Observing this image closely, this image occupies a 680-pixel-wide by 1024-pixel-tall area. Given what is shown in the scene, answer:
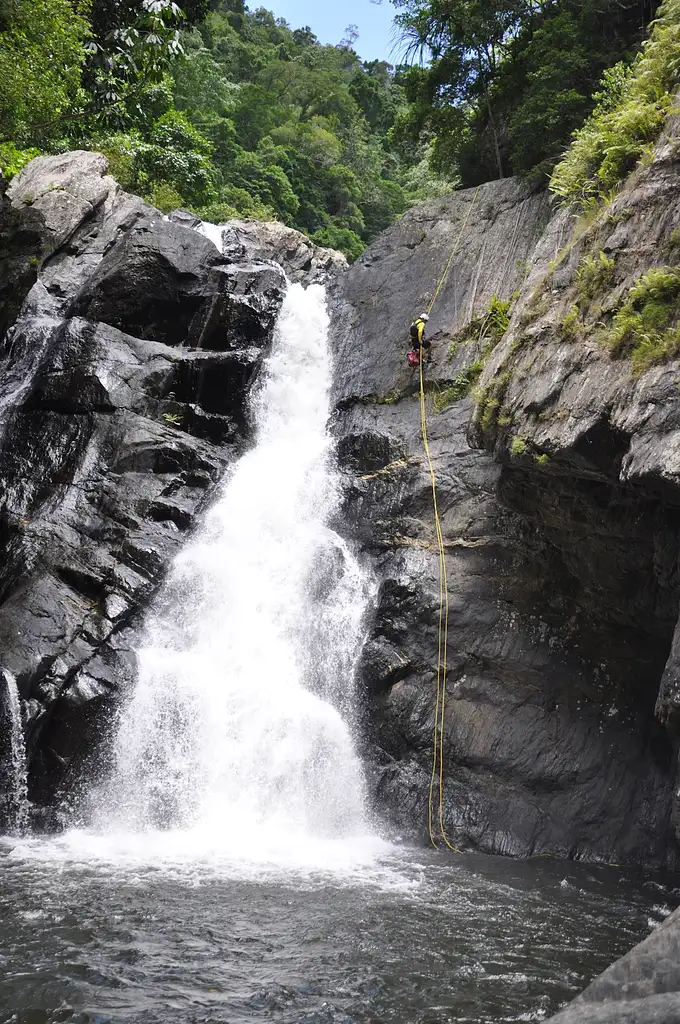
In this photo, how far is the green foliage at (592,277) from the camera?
9.52m

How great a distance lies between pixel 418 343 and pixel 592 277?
6028mm

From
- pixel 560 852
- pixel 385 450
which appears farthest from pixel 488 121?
pixel 560 852

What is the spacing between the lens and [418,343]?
51.1ft

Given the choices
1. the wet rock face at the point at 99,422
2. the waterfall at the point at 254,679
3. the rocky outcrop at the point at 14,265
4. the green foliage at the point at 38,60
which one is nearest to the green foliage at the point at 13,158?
the wet rock face at the point at 99,422

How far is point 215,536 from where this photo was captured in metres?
13.9

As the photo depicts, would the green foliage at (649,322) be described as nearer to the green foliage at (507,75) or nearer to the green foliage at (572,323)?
the green foliage at (572,323)

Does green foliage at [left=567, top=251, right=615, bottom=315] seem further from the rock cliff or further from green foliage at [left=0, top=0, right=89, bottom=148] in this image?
green foliage at [left=0, top=0, right=89, bottom=148]

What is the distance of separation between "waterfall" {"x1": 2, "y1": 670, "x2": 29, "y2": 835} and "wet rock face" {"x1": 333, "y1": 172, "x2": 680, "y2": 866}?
4815mm

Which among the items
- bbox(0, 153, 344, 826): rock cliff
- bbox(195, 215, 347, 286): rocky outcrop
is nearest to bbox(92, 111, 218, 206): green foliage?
bbox(195, 215, 347, 286): rocky outcrop

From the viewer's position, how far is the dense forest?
11.7 m

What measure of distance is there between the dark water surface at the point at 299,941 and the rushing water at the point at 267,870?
2 centimetres

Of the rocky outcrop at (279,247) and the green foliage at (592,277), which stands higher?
the rocky outcrop at (279,247)

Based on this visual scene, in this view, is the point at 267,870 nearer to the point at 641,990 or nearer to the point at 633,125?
the point at 641,990

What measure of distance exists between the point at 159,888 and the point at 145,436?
8.49 meters
